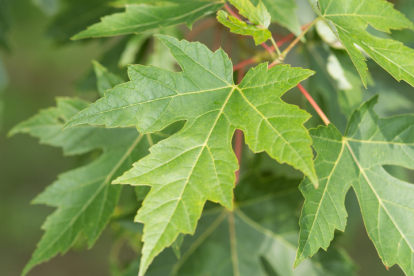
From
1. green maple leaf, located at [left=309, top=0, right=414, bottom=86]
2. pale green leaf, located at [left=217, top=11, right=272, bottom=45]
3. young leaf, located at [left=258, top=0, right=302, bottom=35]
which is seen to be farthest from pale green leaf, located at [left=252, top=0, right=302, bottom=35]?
pale green leaf, located at [left=217, top=11, right=272, bottom=45]

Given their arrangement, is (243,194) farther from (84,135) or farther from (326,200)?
(84,135)

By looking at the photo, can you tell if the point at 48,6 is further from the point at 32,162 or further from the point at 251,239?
the point at 32,162

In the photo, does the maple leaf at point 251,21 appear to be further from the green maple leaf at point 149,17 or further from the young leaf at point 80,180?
the young leaf at point 80,180

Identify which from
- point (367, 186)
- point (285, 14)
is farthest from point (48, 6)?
point (367, 186)

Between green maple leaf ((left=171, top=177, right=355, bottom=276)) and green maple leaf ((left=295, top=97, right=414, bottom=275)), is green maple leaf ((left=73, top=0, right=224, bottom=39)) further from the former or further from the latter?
green maple leaf ((left=171, top=177, right=355, bottom=276))

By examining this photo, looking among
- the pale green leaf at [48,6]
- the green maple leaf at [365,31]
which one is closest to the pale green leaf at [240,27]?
the green maple leaf at [365,31]

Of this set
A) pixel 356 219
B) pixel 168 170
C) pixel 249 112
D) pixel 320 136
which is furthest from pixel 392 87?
pixel 168 170
